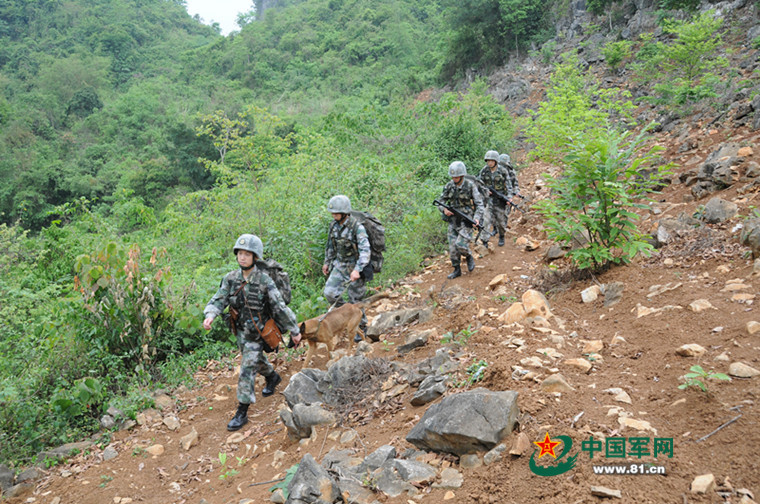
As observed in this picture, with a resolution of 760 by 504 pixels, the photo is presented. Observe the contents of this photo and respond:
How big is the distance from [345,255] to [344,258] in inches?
1.9

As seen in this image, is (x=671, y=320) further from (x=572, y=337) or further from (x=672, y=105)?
(x=672, y=105)

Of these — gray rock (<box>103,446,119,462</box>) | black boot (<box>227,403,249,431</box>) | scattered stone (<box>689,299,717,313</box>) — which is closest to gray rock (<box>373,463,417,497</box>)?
black boot (<box>227,403,249,431</box>)

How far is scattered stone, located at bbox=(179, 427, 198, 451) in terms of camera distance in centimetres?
491

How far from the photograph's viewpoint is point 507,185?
9.41 meters

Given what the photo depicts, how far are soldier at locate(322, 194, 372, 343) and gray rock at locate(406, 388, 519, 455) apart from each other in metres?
2.87

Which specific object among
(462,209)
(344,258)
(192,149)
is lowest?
(462,209)

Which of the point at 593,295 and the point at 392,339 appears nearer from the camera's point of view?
the point at 593,295

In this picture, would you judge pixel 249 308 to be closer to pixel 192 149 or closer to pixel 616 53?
pixel 616 53

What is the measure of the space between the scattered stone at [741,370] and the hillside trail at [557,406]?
0.05m

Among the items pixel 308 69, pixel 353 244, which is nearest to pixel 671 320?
pixel 353 244

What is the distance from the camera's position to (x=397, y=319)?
6.42 m

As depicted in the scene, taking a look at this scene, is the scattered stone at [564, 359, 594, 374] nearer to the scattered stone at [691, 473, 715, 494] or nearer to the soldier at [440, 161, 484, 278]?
the scattered stone at [691, 473, 715, 494]

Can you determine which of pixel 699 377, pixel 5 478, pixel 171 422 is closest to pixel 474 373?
pixel 699 377

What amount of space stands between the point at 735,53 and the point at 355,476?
17.7m
